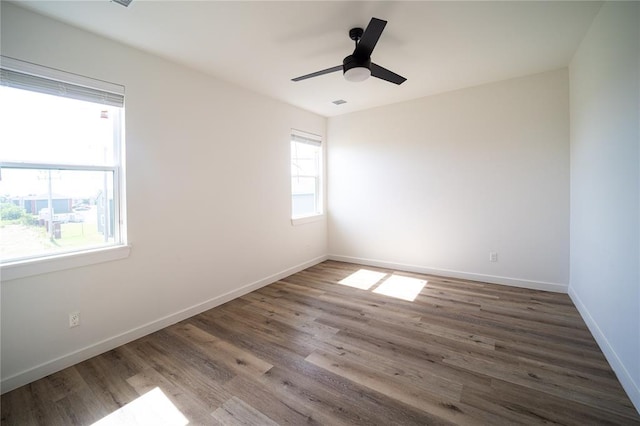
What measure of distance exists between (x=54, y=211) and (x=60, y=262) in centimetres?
41

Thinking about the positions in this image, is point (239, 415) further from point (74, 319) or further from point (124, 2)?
point (124, 2)

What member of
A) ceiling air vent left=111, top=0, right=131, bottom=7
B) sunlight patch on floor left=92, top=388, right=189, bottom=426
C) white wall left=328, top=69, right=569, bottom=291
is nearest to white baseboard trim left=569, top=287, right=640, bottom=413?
white wall left=328, top=69, right=569, bottom=291

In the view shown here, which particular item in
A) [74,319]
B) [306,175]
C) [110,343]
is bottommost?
[110,343]

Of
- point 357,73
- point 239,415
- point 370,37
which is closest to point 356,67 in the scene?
point 357,73

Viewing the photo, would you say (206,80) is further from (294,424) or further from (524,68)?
(524,68)

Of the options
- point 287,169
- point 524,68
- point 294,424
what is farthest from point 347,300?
point 524,68

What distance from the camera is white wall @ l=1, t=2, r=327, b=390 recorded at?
2.04m

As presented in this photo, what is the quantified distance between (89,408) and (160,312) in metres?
1.04

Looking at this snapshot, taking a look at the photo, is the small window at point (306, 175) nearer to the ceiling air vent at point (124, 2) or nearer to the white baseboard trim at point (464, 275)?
the white baseboard trim at point (464, 275)

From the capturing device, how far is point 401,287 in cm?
376

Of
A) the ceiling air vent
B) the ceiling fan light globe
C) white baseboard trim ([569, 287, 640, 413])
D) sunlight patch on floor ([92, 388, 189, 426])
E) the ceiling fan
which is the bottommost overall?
sunlight patch on floor ([92, 388, 189, 426])

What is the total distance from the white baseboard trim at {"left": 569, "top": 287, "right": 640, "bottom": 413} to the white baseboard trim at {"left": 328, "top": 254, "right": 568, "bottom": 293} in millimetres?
569

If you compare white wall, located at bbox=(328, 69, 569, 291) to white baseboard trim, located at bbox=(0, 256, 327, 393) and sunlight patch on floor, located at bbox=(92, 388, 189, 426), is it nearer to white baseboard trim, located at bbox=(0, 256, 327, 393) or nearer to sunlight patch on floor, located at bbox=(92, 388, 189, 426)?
white baseboard trim, located at bbox=(0, 256, 327, 393)

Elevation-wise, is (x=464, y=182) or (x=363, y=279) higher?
(x=464, y=182)
